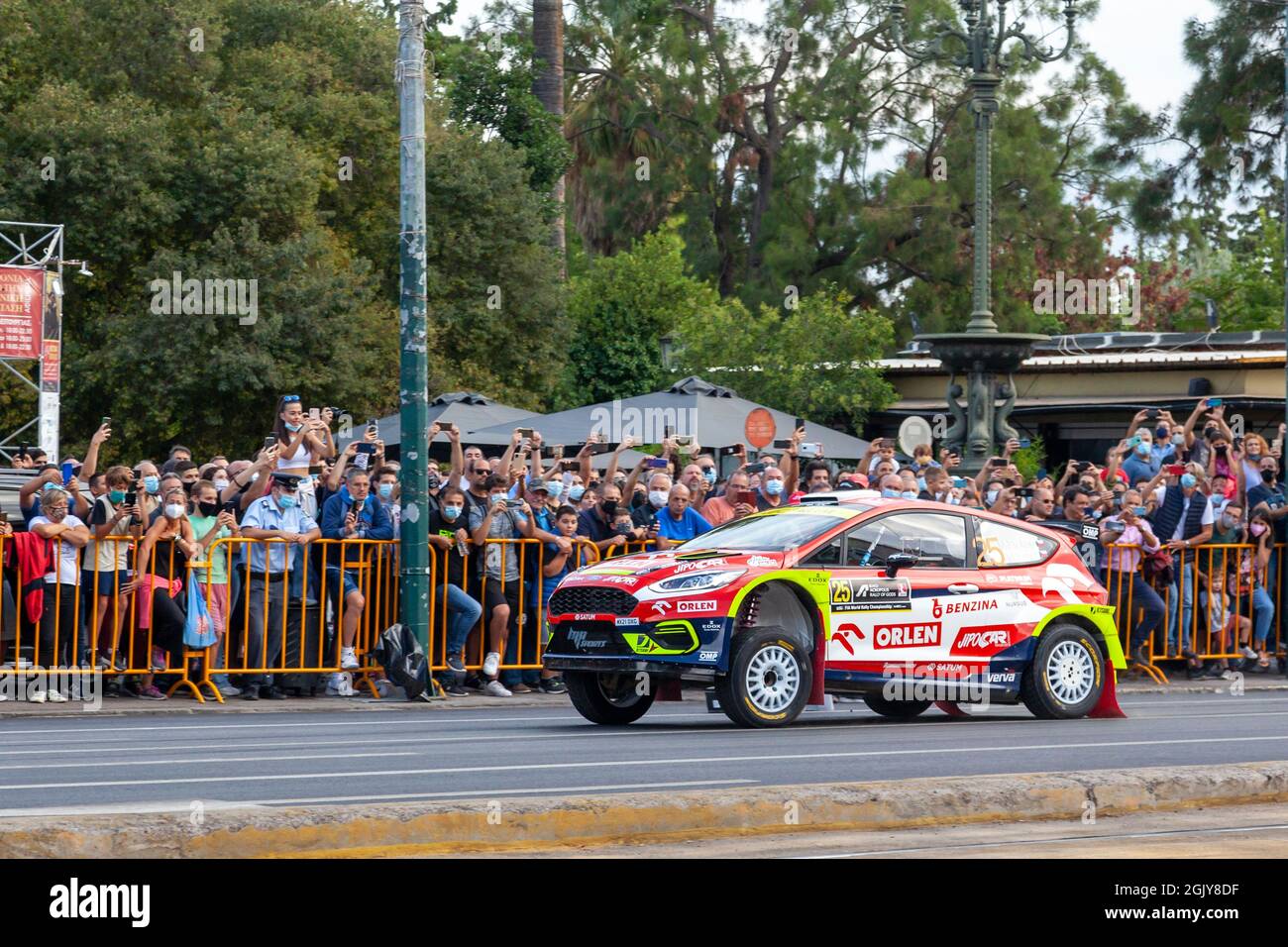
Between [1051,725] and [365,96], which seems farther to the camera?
[365,96]

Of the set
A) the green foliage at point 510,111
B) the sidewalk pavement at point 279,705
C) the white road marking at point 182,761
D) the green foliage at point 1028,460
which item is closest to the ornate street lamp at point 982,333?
the green foliage at point 1028,460

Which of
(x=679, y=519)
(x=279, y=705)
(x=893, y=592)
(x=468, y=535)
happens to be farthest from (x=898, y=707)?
(x=279, y=705)

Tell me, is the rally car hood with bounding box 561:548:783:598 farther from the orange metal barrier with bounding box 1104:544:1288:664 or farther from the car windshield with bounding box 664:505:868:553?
the orange metal barrier with bounding box 1104:544:1288:664

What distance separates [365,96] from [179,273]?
923 centimetres

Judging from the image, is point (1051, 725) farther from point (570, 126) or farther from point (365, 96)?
point (570, 126)

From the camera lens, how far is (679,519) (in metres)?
18.8

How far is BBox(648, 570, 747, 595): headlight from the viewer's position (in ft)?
46.9

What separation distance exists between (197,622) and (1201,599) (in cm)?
1019

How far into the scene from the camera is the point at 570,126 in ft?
190

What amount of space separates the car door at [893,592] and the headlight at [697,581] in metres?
0.82

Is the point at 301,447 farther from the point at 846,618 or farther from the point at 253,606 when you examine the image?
A: the point at 846,618

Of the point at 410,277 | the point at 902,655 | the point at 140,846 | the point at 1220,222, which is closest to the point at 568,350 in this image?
the point at 1220,222

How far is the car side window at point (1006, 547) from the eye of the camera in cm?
1562

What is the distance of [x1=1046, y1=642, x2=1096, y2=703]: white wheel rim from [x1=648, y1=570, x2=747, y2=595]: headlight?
2.85m
